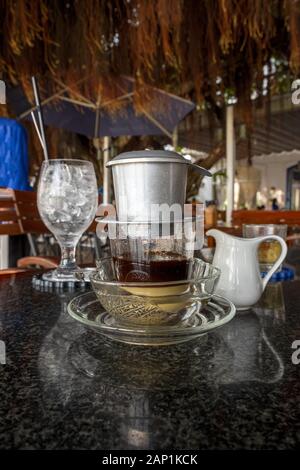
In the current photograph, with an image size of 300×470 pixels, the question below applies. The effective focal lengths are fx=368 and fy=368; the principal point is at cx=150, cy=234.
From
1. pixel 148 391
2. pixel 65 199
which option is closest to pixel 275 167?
pixel 65 199

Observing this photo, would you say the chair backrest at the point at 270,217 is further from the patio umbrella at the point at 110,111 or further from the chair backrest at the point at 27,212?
the chair backrest at the point at 27,212

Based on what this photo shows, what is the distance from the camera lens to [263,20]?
1.38 metres

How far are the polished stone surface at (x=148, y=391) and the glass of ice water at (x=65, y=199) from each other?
→ 0.22 metres

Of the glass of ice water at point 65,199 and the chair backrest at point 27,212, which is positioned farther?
the chair backrest at point 27,212

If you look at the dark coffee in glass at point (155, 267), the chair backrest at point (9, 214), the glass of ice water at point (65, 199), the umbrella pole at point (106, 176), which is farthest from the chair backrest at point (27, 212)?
the umbrella pole at point (106, 176)

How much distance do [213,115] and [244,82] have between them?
0.55m

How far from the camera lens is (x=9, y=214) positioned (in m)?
1.03

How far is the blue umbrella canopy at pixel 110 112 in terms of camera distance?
198cm

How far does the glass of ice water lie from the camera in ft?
1.67

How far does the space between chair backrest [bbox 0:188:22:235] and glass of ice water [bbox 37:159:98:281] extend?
51 centimetres

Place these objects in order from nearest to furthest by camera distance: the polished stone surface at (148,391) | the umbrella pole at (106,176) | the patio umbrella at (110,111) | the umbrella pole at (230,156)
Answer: the polished stone surface at (148,391), the patio umbrella at (110,111), the umbrella pole at (230,156), the umbrella pole at (106,176)

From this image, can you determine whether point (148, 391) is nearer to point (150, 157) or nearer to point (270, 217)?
point (150, 157)
